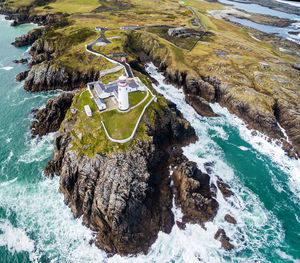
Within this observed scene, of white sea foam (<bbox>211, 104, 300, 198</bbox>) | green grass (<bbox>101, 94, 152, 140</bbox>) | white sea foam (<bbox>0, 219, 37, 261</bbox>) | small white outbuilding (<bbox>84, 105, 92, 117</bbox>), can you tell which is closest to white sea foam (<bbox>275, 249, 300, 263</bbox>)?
white sea foam (<bbox>211, 104, 300, 198</bbox>)

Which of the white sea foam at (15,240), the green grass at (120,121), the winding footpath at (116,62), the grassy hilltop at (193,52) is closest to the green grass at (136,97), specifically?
the winding footpath at (116,62)

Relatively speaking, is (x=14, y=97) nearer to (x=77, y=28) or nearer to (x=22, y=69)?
(x=22, y=69)

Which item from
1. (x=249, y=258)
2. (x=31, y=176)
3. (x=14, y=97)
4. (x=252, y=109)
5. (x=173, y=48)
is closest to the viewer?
(x=249, y=258)

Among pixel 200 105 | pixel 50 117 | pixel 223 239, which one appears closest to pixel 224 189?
pixel 223 239

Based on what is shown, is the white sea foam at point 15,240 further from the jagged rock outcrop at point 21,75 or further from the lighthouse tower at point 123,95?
the jagged rock outcrop at point 21,75

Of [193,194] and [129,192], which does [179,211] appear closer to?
[193,194]

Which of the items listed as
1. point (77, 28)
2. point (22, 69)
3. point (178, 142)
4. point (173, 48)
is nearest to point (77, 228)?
point (178, 142)
